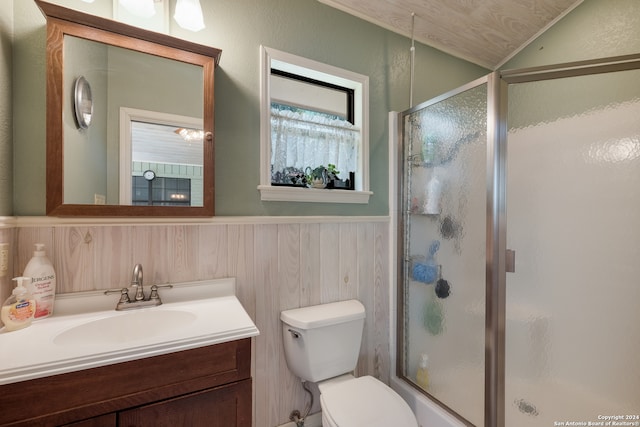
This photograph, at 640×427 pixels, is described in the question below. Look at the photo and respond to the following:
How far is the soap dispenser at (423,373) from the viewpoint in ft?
5.09

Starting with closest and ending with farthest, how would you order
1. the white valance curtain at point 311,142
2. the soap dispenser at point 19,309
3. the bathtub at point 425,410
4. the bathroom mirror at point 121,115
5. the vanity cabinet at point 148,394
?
the vanity cabinet at point 148,394, the soap dispenser at point 19,309, the bathroom mirror at point 121,115, the bathtub at point 425,410, the white valance curtain at point 311,142

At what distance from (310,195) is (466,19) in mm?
1497

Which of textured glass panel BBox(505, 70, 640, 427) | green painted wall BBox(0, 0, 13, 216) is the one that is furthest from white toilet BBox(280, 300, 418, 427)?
green painted wall BBox(0, 0, 13, 216)

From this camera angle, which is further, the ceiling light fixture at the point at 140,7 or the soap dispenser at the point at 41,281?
the ceiling light fixture at the point at 140,7

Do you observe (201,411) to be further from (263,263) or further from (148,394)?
(263,263)

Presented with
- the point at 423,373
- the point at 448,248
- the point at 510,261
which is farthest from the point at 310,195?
the point at 423,373

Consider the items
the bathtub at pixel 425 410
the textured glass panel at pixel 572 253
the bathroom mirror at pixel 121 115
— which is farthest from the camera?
the bathtub at pixel 425 410

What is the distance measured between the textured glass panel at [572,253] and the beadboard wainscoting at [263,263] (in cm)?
71

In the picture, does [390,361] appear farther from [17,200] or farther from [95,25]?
[95,25]

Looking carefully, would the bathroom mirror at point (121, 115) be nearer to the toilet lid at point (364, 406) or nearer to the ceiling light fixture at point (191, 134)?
the ceiling light fixture at point (191, 134)

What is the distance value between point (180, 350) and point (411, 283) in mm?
1315

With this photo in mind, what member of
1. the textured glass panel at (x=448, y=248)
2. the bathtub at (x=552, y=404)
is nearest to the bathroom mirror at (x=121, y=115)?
the textured glass panel at (x=448, y=248)

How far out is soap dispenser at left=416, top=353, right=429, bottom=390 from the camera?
5.09 ft

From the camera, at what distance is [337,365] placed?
1.36m
